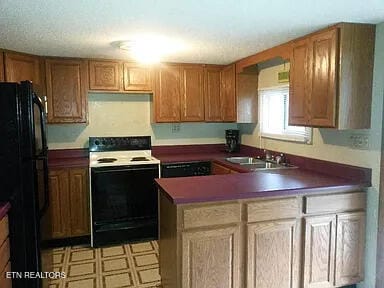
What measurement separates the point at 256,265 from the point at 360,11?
1.83 meters

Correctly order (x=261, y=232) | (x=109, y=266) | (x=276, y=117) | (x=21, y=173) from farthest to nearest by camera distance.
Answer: (x=276, y=117)
(x=109, y=266)
(x=261, y=232)
(x=21, y=173)

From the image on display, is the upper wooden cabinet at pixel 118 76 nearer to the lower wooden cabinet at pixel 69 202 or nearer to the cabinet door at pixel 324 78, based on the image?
the lower wooden cabinet at pixel 69 202

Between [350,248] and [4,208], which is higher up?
[4,208]

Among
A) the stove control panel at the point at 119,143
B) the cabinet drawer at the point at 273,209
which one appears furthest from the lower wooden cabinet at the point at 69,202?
the cabinet drawer at the point at 273,209

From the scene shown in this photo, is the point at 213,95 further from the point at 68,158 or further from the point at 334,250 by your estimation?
the point at 334,250

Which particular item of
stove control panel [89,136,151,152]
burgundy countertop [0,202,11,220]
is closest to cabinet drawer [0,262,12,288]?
burgundy countertop [0,202,11,220]

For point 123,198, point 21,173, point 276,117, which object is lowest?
point 123,198

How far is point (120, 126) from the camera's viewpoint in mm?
4137

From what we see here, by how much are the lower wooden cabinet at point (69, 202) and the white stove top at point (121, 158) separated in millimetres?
218

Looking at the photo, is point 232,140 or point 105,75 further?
point 232,140

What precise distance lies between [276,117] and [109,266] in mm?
2386

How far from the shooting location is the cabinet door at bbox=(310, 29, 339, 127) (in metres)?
2.34

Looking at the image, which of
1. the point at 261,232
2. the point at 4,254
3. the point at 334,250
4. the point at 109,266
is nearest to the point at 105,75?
the point at 109,266

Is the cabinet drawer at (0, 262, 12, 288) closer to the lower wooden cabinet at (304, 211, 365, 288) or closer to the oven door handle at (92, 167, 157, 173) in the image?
the oven door handle at (92, 167, 157, 173)
